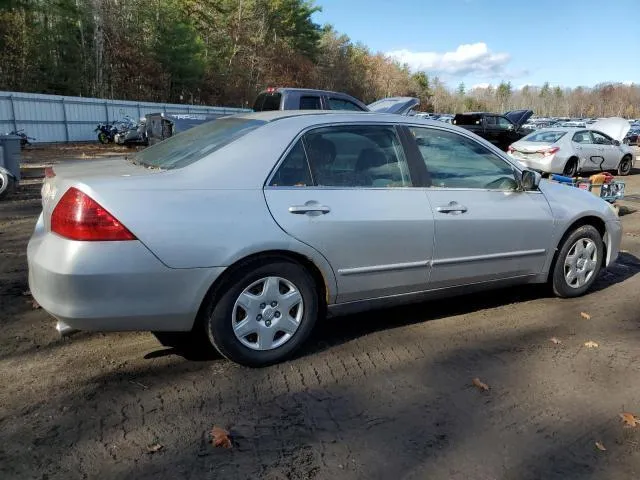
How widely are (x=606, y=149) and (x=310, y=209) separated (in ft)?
50.9

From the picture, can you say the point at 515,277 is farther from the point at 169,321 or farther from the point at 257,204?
the point at 169,321

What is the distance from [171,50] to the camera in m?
36.6

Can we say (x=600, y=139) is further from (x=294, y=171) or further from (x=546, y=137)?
(x=294, y=171)

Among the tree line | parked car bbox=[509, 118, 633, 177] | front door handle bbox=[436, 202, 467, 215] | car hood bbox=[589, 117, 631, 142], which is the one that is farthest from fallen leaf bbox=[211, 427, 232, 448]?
Result: the tree line

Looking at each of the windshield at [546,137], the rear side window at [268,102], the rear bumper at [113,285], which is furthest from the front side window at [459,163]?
the windshield at [546,137]

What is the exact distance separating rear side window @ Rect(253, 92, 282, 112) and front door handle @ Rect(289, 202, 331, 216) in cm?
824

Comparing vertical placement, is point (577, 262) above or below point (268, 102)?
below

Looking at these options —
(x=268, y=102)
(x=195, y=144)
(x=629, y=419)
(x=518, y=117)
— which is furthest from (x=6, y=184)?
(x=518, y=117)

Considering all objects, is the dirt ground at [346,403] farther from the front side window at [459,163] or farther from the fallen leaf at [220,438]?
the front side window at [459,163]

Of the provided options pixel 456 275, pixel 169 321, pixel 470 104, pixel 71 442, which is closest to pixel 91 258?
pixel 169 321

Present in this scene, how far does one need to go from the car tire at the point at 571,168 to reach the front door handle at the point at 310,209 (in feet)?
42.8

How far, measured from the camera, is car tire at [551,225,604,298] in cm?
484

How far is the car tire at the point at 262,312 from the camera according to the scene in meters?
3.31

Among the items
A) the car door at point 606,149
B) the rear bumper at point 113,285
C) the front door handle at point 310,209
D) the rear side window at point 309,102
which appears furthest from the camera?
the car door at point 606,149
